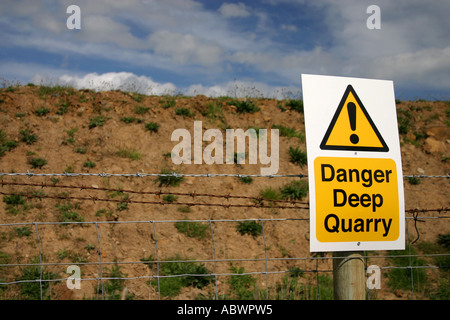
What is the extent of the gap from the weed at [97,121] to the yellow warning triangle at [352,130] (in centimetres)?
882

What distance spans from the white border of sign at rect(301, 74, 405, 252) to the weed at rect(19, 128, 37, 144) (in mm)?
8752

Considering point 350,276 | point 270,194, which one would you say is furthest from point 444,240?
point 350,276

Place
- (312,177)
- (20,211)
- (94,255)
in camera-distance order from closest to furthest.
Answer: (312,177), (94,255), (20,211)

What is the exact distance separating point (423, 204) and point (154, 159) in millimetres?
6711

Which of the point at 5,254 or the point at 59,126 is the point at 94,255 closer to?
the point at 5,254

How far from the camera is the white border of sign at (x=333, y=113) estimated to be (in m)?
2.11

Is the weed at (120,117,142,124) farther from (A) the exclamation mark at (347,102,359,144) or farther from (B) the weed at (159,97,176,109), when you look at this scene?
(A) the exclamation mark at (347,102,359,144)

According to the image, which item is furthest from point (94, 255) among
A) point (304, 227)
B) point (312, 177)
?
point (312, 177)

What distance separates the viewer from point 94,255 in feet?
19.0

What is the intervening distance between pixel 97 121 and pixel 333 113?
29.4 ft

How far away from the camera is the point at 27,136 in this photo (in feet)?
29.5

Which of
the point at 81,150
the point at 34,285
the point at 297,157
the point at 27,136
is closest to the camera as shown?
the point at 34,285

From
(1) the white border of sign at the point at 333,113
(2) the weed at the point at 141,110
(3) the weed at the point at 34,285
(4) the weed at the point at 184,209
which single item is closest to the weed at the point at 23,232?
(3) the weed at the point at 34,285

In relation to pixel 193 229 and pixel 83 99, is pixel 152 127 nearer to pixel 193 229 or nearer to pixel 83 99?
pixel 83 99
